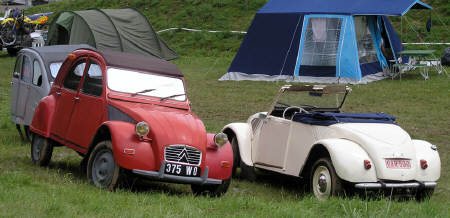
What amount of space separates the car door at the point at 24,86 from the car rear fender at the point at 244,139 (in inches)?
158

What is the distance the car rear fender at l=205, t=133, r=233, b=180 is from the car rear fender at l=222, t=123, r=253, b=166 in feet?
4.48

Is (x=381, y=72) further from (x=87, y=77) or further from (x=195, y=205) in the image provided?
(x=195, y=205)

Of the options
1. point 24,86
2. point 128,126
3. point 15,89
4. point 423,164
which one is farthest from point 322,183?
point 15,89

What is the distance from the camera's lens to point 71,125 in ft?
28.4

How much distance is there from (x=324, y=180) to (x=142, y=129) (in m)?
2.10

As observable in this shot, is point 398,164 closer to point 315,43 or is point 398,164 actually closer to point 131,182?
point 131,182

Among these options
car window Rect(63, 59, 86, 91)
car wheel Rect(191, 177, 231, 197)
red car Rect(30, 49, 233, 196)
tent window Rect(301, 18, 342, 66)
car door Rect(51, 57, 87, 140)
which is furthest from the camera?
tent window Rect(301, 18, 342, 66)

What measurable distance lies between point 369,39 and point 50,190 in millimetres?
16120

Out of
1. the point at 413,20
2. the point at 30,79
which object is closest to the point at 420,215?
the point at 30,79

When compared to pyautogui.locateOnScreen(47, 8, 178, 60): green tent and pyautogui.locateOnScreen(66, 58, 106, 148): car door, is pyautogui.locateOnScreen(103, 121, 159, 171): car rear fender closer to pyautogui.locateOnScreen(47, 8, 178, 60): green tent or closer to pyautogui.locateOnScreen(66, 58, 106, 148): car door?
pyautogui.locateOnScreen(66, 58, 106, 148): car door

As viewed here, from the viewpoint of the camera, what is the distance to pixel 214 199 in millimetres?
7270

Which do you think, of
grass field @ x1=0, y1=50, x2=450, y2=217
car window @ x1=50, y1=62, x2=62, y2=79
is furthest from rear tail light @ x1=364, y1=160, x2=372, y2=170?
car window @ x1=50, y1=62, x2=62, y2=79

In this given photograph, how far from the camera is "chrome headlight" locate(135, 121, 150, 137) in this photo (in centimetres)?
734

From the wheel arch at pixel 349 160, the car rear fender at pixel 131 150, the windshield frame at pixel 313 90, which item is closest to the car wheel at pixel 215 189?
the car rear fender at pixel 131 150
